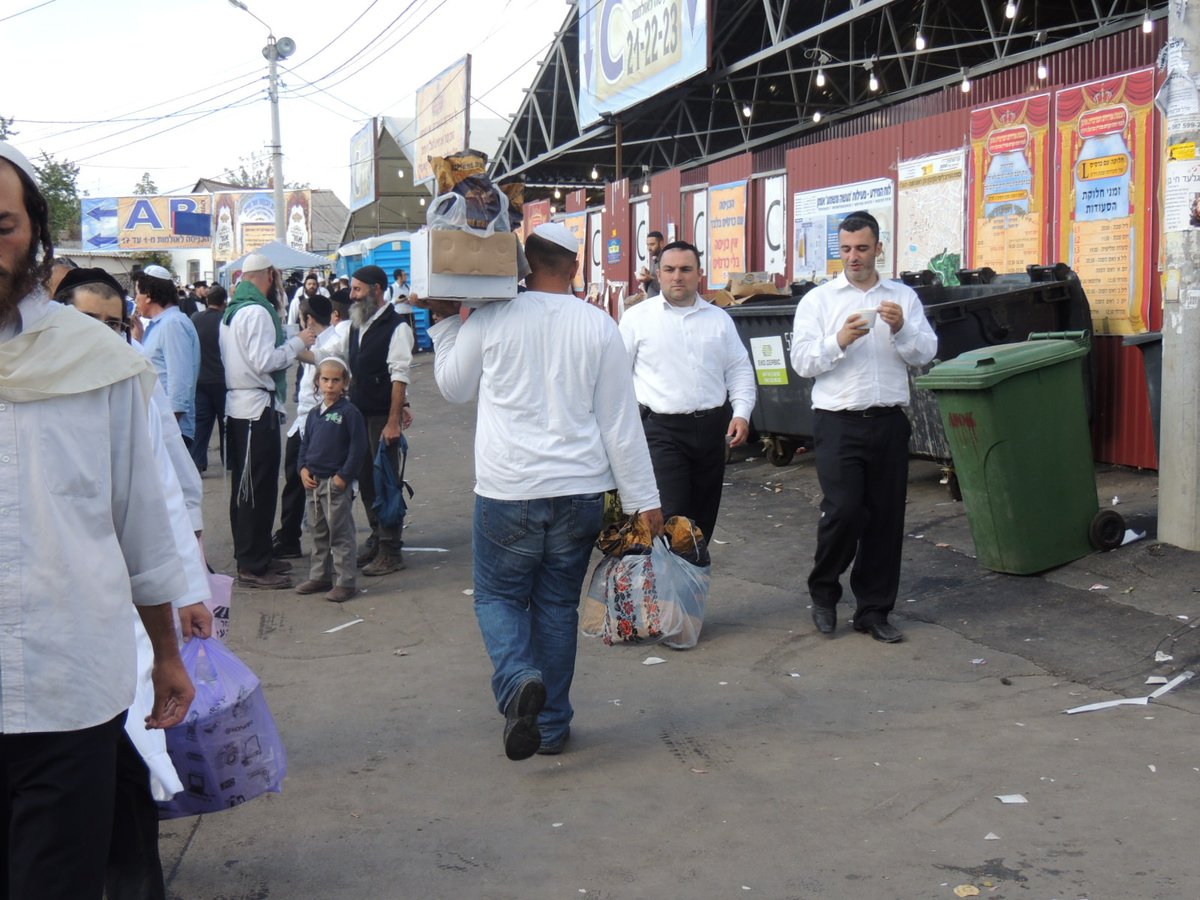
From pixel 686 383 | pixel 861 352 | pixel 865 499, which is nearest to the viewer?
pixel 861 352

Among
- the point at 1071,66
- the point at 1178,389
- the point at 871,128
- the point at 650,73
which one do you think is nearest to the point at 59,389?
the point at 1178,389

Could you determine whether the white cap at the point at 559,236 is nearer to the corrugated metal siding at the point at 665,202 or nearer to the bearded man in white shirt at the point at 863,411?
the bearded man in white shirt at the point at 863,411

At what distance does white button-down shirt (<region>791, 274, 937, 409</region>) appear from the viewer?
6.05 meters

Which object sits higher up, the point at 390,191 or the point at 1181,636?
the point at 390,191

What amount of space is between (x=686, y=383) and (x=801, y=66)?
574 inches

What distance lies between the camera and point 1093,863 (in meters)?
3.75

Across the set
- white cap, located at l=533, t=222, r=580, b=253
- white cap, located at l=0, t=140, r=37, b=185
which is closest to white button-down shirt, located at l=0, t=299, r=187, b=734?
white cap, located at l=0, t=140, r=37, b=185

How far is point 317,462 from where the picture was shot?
756 cm

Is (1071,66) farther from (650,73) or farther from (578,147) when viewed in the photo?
(578,147)

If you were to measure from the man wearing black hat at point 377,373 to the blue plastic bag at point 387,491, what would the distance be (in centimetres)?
6

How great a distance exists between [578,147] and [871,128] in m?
12.3

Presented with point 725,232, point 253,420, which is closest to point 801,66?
point 725,232

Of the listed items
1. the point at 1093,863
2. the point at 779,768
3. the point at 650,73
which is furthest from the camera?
the point at 650,73

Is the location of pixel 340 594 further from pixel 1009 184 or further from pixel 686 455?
pixel 1009 184
